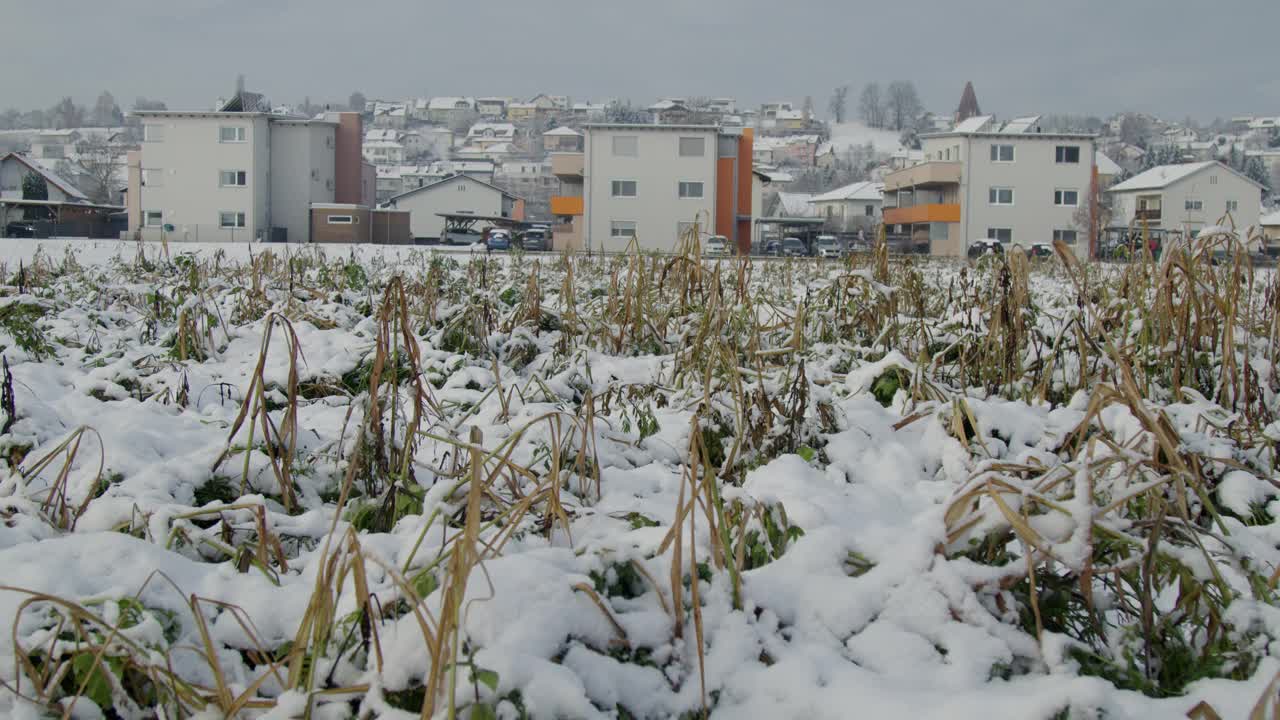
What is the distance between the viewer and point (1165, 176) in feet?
236

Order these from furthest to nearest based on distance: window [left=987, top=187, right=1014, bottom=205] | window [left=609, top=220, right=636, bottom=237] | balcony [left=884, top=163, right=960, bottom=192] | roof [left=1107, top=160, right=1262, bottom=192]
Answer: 1. roof [left=1107, top=160, right=1262, bottom=192]
2. balcony [left=884, top=163, right=960, bottom=192]
3. window [left=987, top=187, right=1014, bottom=205]
4. window [left=609, top=220, right=636, bottom=237]

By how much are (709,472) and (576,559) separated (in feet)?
1.14

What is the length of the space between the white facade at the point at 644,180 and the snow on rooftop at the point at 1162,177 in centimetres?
3896

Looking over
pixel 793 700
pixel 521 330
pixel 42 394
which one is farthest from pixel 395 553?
pixel 521 330

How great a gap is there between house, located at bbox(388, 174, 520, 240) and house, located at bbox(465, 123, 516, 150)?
11249 centimetres

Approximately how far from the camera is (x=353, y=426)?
347 centimetres

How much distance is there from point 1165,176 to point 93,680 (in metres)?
82.7

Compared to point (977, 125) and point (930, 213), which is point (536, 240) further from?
point (977, 125)

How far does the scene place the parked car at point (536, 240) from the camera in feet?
143

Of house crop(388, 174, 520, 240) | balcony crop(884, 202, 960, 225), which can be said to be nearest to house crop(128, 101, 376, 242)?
house crop(388, 174, 520, 240)

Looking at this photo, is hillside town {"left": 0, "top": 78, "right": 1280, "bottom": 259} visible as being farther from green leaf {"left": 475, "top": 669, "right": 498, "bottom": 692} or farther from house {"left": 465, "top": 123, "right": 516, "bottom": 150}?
house {"left": 465, "top": 123, "right": 516, "bottom": 150}

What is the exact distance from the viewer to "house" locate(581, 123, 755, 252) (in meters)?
53.1

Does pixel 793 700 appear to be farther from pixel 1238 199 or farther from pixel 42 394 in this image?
pixel 1238 199

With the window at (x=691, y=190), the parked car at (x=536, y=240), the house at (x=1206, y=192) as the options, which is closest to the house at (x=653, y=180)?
the window at (x=691, y=190)
